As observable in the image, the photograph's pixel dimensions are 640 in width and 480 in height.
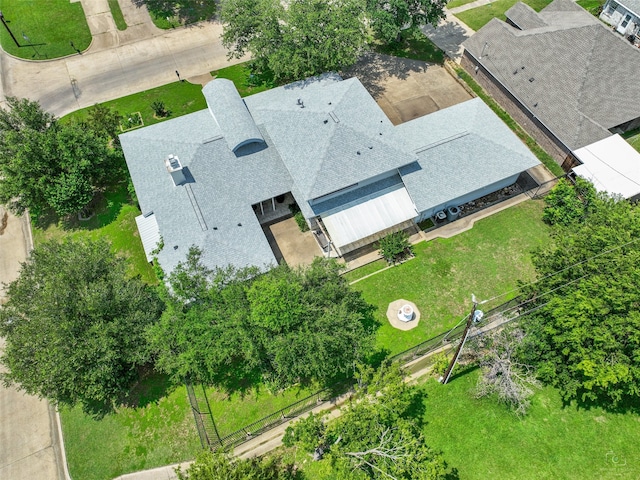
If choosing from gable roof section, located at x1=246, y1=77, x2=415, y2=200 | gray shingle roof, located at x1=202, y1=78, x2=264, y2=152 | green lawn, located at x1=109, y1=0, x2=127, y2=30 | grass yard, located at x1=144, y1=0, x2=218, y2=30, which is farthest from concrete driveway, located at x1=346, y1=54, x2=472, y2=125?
green lawn, located at x1=109, y1=0, x2=127, y2=30

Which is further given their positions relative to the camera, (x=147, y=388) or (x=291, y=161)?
(x=291, y=161)

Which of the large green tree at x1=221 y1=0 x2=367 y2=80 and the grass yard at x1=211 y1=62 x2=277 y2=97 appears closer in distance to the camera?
the large green tree at x1=221 y1=0 x2=367 y2=80

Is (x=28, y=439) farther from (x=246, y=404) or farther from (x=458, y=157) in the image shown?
(x=458, y=157)

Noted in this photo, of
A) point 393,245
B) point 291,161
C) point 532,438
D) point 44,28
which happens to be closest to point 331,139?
point 291,161

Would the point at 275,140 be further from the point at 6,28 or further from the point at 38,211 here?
the point at 6,28

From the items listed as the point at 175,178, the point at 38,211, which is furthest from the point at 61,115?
the point at 175,178

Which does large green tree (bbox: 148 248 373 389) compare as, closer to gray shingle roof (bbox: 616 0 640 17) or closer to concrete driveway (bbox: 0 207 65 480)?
concrete driveway (bbox: 0 207 65 480)
